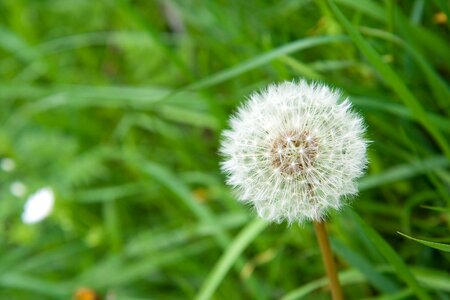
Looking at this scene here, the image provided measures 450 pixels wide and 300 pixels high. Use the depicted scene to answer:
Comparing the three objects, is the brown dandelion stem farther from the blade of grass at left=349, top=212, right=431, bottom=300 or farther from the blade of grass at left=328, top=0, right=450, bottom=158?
the blade of grass at left=328, top=0, right=450, bottom=158

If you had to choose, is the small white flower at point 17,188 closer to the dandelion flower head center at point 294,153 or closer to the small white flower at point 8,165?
the small white flower at point 8,165

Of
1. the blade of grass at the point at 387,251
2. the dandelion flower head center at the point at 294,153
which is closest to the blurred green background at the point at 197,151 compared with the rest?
the blade of grass at the point at 387,251

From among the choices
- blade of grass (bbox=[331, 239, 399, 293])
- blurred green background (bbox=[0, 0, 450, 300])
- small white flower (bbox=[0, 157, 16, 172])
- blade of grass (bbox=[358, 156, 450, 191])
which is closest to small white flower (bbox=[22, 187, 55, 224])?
blurred green background (bbox=[0, 0, 450, 300])

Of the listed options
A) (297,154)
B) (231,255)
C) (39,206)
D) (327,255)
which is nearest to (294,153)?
(297,154)

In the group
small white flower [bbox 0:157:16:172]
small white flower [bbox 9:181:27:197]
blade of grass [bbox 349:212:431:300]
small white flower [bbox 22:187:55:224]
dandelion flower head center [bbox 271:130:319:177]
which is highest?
small white flower [bbox 0:157:16:172]

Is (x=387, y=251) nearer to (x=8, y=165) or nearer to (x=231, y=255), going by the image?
(x=231, y=255)

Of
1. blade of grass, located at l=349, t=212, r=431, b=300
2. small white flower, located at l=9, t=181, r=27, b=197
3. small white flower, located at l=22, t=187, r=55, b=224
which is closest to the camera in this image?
blade of grass, located at l=349, t=212, r=431, b=300

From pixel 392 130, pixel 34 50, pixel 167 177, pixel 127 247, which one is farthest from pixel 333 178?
pixel 34 50
